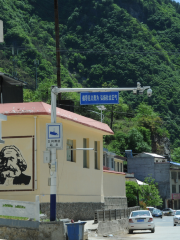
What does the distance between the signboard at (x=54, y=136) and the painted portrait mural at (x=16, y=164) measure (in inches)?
154

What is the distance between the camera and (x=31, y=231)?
53.4 ft

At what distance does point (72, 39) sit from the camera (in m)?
137

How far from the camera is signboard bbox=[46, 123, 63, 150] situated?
16547mm

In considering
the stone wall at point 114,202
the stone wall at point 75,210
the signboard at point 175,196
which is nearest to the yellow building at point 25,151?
the stone wall at point 75,210

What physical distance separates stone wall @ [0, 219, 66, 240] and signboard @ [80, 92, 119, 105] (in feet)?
15.2

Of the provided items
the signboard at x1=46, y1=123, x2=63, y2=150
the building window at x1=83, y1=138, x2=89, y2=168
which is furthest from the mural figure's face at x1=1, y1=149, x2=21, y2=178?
the building window at x1=83, y1=138, x2=89, y2=168

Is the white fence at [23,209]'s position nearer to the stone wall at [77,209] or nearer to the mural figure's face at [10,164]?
the stone wall at [77,209]

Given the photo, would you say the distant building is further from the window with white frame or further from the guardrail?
the guardrail

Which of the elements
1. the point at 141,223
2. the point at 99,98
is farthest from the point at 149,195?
the point at 99,98

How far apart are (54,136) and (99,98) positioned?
224 cm

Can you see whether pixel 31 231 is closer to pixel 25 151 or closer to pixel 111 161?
pixel 25 151

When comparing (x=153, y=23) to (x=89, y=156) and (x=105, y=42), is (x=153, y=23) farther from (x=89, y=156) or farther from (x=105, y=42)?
(x=89, y=156)

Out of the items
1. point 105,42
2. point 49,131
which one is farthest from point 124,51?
point 49,131

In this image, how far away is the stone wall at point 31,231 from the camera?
16.0m
